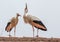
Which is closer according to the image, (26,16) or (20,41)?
(20,41)

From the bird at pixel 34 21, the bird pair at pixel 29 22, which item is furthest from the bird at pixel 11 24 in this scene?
the bird at pixel 34 21

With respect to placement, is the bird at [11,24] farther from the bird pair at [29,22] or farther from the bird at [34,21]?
the bird at [34,21]

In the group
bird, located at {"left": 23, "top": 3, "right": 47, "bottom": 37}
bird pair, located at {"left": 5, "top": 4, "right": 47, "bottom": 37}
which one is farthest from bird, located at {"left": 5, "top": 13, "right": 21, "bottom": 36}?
bird, located at {"left": 23, "top": 3, "right": 47, "bottom": 37}

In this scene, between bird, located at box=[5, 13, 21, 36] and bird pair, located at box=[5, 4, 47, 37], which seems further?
bird, located at box=[5, 13, 21, 36]

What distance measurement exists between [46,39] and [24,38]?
89 cm

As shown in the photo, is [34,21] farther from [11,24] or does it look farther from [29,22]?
[11,24]

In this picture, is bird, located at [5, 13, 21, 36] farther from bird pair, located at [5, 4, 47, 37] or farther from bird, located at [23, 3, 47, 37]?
bird, located at [23, 3, 47, 37]

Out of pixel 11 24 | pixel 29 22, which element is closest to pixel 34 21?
pixel 29 22

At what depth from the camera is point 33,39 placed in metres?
9.82

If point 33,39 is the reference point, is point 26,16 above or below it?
above

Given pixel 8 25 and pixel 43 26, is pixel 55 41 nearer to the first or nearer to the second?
pixel 43 26

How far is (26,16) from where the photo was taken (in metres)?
11.0

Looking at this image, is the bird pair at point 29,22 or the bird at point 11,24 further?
the bird at point 11,24

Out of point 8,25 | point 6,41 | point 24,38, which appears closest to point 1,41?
A: point 6,41
